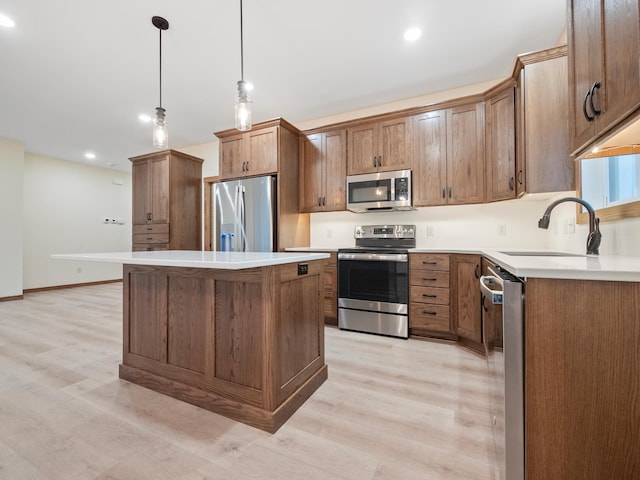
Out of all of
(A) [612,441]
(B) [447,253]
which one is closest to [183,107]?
(B) [447,253]

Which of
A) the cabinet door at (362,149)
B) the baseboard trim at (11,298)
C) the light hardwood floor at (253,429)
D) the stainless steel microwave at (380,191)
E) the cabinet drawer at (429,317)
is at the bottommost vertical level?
the light hardwood floor at (253,429)

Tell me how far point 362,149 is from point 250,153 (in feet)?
4.80

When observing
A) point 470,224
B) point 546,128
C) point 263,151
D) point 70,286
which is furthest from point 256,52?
point 70,286

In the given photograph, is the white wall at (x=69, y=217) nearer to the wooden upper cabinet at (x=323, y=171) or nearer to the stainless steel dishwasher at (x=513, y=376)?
the wooden upper cabinet at (x=323, y=171)

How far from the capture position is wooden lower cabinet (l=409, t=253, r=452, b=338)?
2760 millimetres

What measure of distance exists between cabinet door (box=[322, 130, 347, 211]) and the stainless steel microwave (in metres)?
0.12

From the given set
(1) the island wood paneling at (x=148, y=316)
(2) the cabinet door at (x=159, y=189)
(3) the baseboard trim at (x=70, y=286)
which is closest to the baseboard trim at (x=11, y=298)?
(3) the baseboard trim at (x=70, y=286)

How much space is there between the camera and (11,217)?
4.77 metres

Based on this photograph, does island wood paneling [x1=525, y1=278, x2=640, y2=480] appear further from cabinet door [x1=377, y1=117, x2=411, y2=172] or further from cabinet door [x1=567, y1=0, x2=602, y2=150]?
cabinet door [x1=377, y1=117, x2=411, y2=172]

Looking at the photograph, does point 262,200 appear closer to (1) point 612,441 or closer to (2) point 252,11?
(2) point 252,11

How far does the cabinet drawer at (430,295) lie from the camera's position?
9.06 ft

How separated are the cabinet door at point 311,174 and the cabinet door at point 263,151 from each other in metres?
0.46

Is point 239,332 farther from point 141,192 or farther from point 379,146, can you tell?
point 141,192

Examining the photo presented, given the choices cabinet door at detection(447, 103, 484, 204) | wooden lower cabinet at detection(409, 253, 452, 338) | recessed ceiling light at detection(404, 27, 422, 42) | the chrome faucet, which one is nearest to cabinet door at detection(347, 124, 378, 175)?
cabinet door at detection(447, 103, 484, 204)
